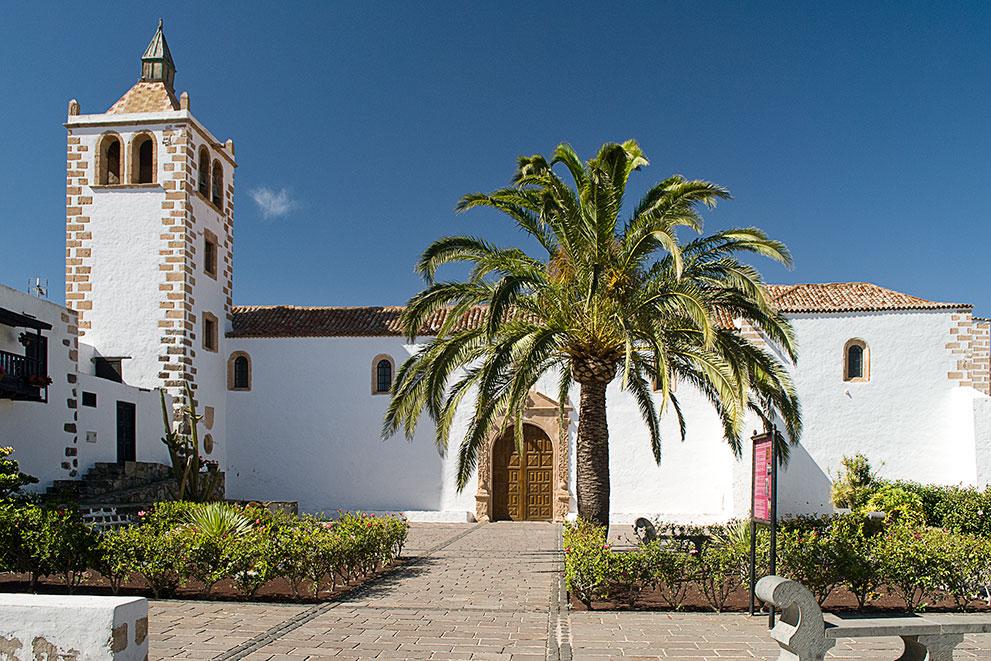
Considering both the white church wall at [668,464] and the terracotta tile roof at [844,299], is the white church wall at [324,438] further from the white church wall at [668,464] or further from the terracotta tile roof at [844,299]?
the terracotta tile roof at [844,299]

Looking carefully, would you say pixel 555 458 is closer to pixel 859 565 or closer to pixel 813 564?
pixel 813 564

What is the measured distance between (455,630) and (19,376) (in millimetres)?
10711

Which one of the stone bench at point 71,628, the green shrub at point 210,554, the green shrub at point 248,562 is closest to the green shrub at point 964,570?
the green shrub at point 248,562

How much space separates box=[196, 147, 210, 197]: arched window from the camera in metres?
21.7

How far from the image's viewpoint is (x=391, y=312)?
2286cm

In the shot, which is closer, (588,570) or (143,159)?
(588,570)

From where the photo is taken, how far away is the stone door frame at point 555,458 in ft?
68.9

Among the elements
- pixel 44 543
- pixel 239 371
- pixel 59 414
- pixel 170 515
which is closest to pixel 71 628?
pixel 44 543

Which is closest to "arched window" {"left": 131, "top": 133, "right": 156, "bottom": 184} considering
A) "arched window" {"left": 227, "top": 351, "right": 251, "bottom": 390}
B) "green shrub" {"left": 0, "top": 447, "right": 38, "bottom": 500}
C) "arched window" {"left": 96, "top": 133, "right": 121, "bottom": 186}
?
"arched window" {"left": 96, "top": 133, "right": 121, "bottom": 186}

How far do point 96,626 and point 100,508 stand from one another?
1184cm

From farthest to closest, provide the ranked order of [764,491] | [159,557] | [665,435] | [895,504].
A: [665,435] < [895,504] < [159,557] < [764,491]

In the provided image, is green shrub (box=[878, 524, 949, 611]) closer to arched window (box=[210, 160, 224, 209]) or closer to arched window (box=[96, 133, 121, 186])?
arched window (box=[210, 160, 224, 209])

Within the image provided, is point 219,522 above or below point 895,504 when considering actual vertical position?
above

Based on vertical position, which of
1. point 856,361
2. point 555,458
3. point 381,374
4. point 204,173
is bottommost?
point 555,458
